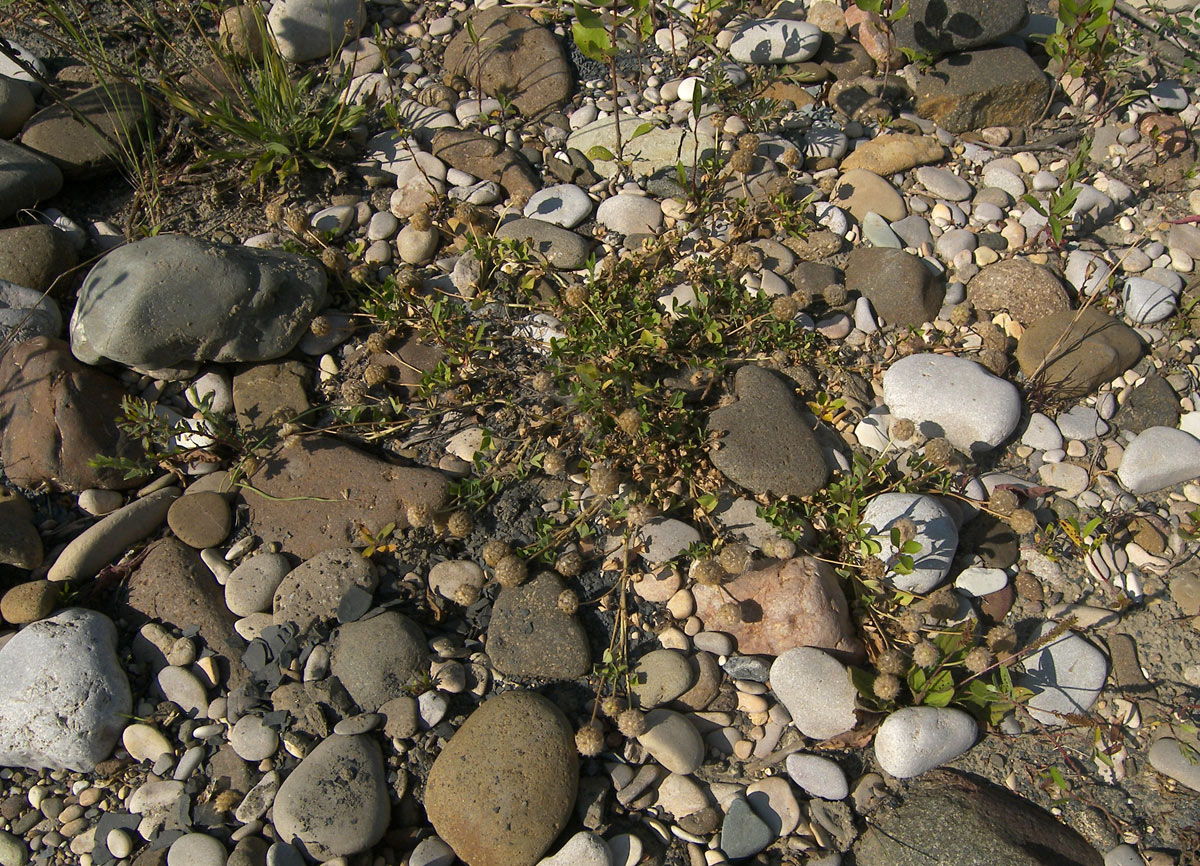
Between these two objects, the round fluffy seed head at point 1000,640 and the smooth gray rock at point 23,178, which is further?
the smooth gray rock at point 23,178

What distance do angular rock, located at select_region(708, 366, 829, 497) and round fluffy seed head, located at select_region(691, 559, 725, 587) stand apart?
41cm

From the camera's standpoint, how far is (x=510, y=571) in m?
3.06

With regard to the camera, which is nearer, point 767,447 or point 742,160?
point 767,447

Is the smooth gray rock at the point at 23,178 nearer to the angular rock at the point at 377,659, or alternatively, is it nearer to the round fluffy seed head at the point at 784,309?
the angular rock at the point at 377,659

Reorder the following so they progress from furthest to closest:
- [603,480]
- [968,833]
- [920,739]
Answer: [603,480], [920,739], [968,833]

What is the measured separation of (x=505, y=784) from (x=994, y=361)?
2788 millimetres

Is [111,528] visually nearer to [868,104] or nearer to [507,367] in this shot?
[507,367]

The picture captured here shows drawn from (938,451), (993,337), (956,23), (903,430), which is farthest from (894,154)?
(938,451)

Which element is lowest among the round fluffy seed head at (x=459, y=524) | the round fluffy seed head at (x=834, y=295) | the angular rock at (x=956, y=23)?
the round fluffy seed head at (x=459, y=524)

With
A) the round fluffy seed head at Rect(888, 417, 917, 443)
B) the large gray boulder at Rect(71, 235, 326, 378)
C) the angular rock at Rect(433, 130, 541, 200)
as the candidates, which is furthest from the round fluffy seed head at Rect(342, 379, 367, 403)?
the round fluffy seed head at Rect(888, 417, 917, 443)

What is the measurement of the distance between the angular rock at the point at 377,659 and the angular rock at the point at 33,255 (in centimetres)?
239

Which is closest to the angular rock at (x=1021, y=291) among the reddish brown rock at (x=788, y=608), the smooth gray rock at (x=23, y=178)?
the reddish brown rock at (x=788, y=608)

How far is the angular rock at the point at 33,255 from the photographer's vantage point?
3.71 meters

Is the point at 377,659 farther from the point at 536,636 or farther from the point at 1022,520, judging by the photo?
the point at 1022,520
